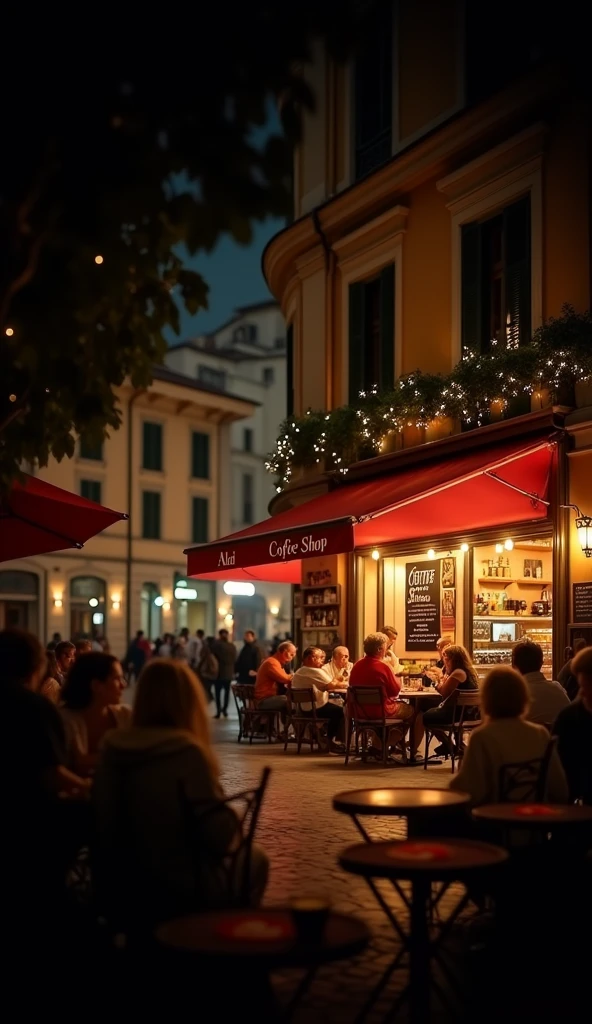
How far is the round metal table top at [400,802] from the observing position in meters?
5.12

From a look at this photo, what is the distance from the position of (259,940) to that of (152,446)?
1628 inches

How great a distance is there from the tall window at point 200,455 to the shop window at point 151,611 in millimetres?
5115

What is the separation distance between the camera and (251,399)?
5909cm

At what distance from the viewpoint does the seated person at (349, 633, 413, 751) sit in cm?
1291

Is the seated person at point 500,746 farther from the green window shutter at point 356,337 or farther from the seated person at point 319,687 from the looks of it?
the green window shutter at point 356,337

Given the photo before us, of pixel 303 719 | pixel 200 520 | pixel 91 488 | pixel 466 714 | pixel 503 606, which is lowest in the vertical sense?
pixel 303 719

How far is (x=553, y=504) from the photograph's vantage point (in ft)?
41.5

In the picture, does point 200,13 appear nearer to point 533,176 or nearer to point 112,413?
point 112,413

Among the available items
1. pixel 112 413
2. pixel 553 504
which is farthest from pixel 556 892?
pixel 553 504

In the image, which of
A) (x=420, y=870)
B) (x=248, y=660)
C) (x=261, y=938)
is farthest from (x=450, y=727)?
(x=248, y=660)

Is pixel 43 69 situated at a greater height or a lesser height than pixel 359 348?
lesser

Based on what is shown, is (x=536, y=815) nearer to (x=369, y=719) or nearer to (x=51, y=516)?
(x=51, y=516)

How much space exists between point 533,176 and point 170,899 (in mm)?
10649

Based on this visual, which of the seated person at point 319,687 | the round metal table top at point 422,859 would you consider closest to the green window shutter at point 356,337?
the seated person at point 319,687
